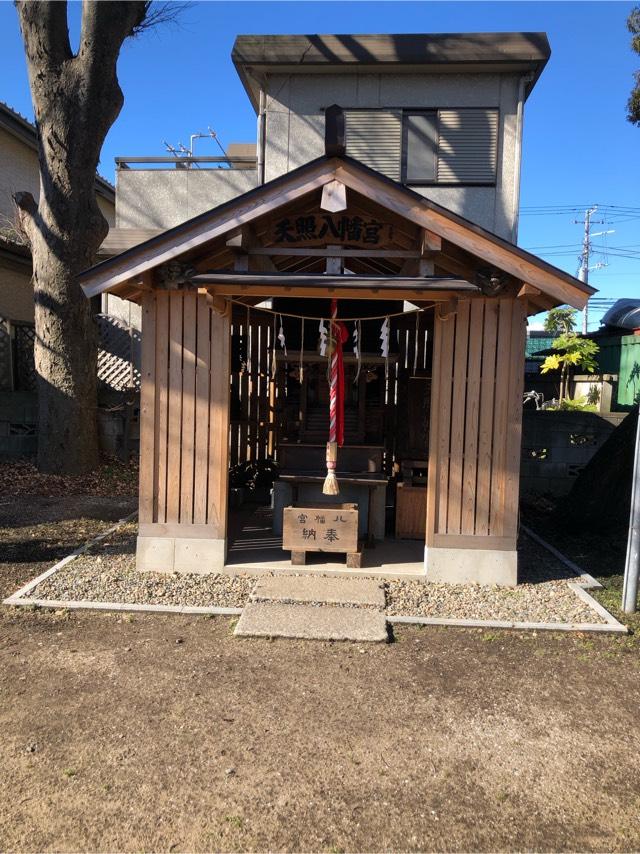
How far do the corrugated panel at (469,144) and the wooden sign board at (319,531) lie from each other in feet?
30.8

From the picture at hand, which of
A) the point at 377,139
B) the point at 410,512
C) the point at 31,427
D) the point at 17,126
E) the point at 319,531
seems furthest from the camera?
the point at 17,126

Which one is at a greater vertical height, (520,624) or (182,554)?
(182,554)

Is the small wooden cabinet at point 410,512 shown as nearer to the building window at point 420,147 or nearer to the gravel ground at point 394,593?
the gravel ground at point 394,593

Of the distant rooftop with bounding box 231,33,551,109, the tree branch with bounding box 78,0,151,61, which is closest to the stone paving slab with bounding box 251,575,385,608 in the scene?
the tree branch with bounding box 78,0,151,61

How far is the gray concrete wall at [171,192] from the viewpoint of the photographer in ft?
47.8

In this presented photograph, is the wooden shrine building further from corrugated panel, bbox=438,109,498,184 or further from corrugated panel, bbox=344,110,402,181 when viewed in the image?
corrugated panel, bbox=438,109,498,184

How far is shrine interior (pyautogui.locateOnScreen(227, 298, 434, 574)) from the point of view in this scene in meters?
8.00

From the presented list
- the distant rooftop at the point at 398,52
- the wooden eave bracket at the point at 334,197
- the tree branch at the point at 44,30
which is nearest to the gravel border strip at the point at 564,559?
the wooden eave bracket at the point at 334,197

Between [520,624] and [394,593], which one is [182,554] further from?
[520,624]

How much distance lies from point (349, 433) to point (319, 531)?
6.46 feet

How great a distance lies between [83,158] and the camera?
39.3ft

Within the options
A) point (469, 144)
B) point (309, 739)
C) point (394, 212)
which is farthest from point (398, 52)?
point (309, 739)

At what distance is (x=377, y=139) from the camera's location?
13.7m

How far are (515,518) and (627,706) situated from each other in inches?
99.9
